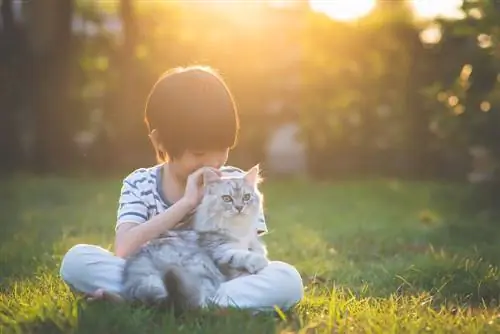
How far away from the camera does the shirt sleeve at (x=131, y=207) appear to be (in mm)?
3797

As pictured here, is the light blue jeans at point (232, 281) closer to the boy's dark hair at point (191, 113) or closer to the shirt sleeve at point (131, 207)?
the shirt sleeve at point (131, 207)

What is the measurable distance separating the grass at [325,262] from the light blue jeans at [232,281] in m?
0.09

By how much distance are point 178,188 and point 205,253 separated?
49 centimetres

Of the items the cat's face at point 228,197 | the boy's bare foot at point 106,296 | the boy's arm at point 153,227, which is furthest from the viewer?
the cat's face at point 228,197

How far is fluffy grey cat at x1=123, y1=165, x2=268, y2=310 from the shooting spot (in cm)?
336

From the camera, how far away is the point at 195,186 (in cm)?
373

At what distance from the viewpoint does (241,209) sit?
12.4ft

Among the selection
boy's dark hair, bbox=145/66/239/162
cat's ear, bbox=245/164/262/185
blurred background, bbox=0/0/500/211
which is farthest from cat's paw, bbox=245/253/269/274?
blurred background, bbox=0/0/500/211

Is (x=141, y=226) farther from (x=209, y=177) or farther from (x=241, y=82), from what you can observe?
(x=241, y=82)

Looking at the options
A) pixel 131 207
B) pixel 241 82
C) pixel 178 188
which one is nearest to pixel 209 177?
pixel 178 188

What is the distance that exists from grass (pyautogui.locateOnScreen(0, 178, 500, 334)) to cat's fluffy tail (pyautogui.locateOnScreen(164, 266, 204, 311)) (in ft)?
0.26

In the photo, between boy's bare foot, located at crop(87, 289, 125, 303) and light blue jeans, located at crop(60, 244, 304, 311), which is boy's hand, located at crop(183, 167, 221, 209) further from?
boy's bare foot, located at crop(87, 289, 125, 303)

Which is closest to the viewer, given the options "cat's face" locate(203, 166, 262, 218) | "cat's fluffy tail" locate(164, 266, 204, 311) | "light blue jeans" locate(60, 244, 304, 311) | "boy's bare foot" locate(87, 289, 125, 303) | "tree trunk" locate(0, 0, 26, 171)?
"cat's fluffy tail" locate(164, 266, 204, 311)

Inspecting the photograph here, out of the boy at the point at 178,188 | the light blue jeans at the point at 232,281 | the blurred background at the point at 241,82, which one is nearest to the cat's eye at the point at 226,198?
the boy at the point at 178,188
